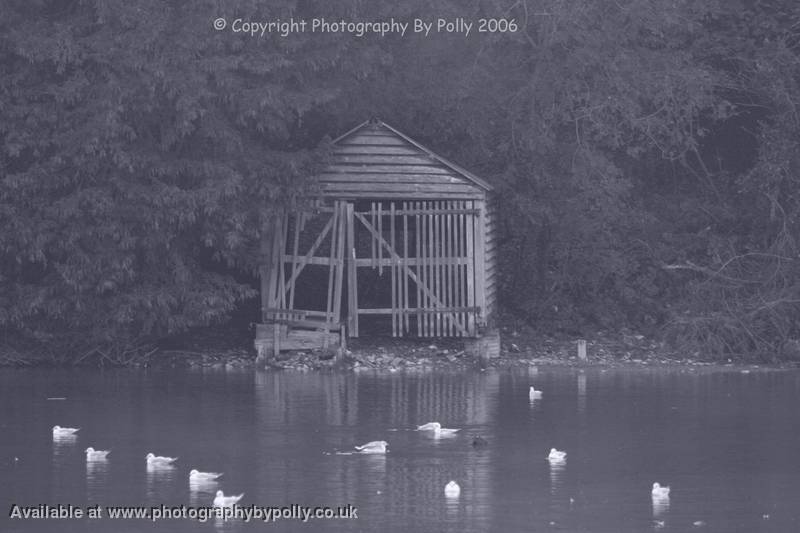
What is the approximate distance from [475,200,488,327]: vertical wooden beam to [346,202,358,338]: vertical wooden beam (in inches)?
79.3

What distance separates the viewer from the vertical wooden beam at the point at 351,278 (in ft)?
78.9

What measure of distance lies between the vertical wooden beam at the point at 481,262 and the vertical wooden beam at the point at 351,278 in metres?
2.01

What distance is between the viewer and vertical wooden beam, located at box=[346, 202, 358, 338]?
Answer: 78.9 feet

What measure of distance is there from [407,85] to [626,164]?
5941mm

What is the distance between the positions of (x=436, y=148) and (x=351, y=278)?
325cm

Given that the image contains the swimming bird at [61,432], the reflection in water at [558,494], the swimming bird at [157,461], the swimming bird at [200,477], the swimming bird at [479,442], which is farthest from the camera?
the swimming bird at [61,432]

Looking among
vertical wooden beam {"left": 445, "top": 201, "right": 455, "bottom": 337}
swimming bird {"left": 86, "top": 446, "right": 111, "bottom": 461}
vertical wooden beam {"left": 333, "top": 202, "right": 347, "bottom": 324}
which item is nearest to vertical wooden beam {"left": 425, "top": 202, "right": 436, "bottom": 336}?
vertical wooden beam {"left": 445, "top": 201, "right": 455, "bottom": 337}

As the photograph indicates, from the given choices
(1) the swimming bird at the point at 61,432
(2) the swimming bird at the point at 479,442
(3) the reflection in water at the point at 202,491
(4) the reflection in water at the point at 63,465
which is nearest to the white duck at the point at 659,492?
(2) the swimming bird at the point at 479,442

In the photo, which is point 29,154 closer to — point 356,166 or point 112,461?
point 356,166

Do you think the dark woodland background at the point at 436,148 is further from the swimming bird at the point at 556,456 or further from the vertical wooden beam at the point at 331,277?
the swimming bird at the point at 556,456

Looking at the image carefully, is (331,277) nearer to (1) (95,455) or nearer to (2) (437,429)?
(2) (437,429)

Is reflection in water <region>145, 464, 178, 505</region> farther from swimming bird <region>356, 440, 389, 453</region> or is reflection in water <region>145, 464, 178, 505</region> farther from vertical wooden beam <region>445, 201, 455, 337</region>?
vertical wooden beam <region>445, 201, 455, 337</region>

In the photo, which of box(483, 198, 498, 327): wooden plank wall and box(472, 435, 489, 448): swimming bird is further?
box(483, 198, 498, 327): wooden plank wall

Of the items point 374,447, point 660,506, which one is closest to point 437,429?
point 374,447
